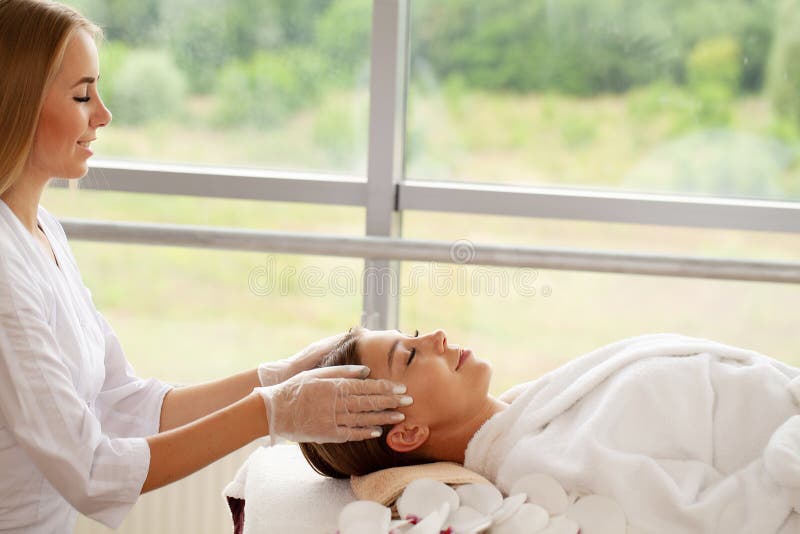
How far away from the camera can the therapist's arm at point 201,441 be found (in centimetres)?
134

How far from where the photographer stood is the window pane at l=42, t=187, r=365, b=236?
7.41 feet

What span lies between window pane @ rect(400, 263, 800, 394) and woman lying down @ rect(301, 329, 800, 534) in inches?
26.2

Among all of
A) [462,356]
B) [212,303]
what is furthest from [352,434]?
[212,303]

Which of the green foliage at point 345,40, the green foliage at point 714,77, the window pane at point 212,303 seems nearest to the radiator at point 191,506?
the window pane at point 212,303

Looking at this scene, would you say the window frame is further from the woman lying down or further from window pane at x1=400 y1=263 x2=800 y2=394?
the woman lying down

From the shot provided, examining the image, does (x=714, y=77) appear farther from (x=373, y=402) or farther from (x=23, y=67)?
(x=23, y=67)

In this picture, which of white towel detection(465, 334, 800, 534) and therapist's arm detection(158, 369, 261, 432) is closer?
white towel detection(465, 334, 800, 534)

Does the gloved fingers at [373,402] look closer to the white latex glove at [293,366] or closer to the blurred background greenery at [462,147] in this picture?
the white latex glove at [293,366]

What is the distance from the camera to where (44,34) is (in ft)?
4.53

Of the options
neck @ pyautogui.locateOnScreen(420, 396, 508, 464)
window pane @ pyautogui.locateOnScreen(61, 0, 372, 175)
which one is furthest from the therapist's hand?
window pane @ pyautogui.locateOnScreen(61, 0, 372, 175)

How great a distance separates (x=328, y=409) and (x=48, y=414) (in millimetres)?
409

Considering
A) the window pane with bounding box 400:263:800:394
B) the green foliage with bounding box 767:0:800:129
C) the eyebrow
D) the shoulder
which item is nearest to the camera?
the eyebrow

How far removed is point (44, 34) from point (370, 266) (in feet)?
3.10

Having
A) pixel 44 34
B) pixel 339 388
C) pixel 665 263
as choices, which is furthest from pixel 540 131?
pixel 44 34
